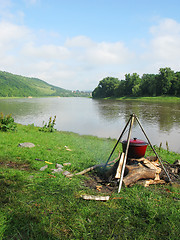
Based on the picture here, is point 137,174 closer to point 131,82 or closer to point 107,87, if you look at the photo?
point 131,82

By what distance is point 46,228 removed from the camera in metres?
3.61

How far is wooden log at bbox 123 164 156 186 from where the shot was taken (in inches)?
231

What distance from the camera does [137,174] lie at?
6.04m

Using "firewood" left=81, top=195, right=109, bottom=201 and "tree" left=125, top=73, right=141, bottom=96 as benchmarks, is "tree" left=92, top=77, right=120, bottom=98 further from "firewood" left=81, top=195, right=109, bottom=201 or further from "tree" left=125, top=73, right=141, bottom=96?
"firewood" left=81, top=195, right=109, bottom=201

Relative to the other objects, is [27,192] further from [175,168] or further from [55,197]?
[175,168]

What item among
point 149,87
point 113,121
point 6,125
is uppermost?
point 149,87

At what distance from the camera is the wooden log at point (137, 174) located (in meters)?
5.87

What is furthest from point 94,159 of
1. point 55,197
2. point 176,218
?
point 176,218

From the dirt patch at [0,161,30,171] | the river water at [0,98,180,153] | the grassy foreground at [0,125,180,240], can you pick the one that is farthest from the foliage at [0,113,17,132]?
the grassy foreground at [0,125,180,240]

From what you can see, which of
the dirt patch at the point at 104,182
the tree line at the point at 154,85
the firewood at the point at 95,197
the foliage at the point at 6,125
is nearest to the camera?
the firewood at the point at 95,197

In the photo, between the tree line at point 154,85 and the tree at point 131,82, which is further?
the tree at point 131,82

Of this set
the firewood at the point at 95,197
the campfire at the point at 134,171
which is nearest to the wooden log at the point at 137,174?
the campfire at the point at 134,171

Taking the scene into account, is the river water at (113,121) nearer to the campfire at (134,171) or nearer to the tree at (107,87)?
the campfire at (134,171)

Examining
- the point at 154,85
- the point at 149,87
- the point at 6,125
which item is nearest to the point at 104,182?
the point at 6,125
